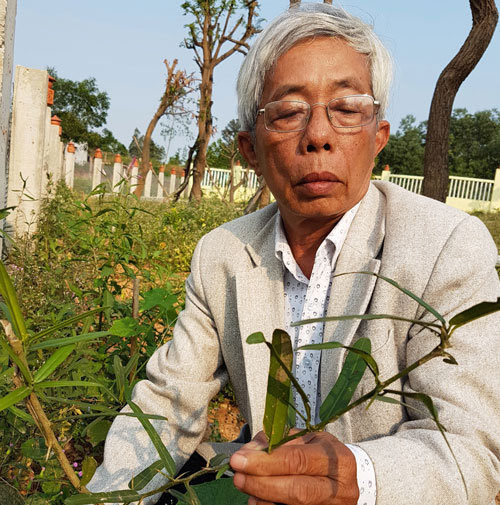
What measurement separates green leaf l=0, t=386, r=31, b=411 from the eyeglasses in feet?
3.51

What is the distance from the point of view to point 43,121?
5125mm

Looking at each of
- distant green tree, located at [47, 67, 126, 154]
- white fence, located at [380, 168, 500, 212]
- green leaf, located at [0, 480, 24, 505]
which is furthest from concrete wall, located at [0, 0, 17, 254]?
distant green tree, located at [47, 67, 126, 154]

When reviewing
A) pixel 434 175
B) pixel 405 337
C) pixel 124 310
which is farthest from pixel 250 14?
pixel 405 337

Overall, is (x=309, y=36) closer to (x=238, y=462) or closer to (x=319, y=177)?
(x=319, y=177)

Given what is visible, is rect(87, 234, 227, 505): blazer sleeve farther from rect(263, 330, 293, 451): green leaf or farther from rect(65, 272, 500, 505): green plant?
rect(263, 330, 293, 451): green leaf

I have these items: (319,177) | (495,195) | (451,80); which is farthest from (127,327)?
(495,195)

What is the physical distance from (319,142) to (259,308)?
19.9 inches

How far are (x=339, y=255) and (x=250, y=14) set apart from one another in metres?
11.3

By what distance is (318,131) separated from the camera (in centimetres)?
149

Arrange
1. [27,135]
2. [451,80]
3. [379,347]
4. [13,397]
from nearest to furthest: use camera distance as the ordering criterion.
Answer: [13,397] < [379,347] < [27,135] < [451,80]

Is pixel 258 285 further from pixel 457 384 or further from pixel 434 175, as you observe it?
pixel 434 175

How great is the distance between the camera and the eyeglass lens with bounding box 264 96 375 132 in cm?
152

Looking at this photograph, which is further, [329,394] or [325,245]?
[325,245]

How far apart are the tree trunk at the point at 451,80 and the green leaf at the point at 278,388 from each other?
5.53m
